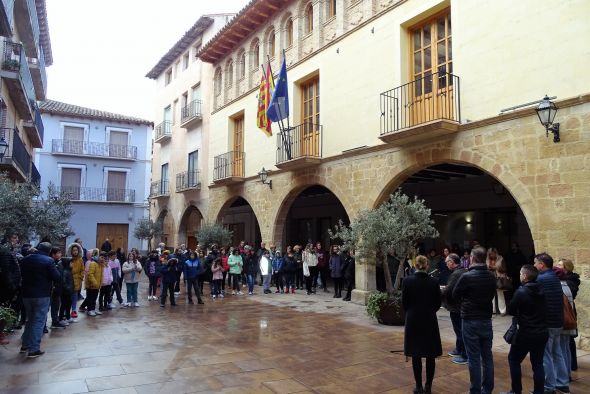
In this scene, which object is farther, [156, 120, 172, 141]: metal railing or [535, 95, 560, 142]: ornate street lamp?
[156, 120, 172, 141]: metal railing

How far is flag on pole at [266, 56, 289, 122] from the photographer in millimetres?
12758

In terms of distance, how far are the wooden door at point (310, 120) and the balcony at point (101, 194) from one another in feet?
59.0

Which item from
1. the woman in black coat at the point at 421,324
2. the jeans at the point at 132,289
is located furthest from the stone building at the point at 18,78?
the woman in black coat at the point at 421,324

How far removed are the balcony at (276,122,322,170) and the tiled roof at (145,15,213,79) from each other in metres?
9.70

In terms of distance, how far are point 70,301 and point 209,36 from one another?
15429 millimetres

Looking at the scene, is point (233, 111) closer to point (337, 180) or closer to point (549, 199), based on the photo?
point (337, 180)

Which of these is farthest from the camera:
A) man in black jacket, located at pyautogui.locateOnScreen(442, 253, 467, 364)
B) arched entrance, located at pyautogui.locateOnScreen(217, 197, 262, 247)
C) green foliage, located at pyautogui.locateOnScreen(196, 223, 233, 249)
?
arched entrance, located at pyautogui.locateOnScreen(217, 197, 262, 247)

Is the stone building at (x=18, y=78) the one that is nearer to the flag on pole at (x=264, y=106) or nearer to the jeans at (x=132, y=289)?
the jeans at (x=132, y=289)

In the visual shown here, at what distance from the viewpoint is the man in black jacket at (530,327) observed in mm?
4598

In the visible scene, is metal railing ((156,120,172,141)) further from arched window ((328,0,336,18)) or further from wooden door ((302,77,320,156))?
arched window ((328,0,336,18))

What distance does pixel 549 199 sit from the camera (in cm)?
777

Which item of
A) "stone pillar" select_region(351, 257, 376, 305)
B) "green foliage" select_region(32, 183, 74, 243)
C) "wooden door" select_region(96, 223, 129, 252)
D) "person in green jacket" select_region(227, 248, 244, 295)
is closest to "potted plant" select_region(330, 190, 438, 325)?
"stone pillar" select_region(351, 257, 376, 305)

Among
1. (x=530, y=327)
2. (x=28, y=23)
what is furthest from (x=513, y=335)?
(x=28, y=23)

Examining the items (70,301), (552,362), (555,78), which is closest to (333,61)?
(555,78)
